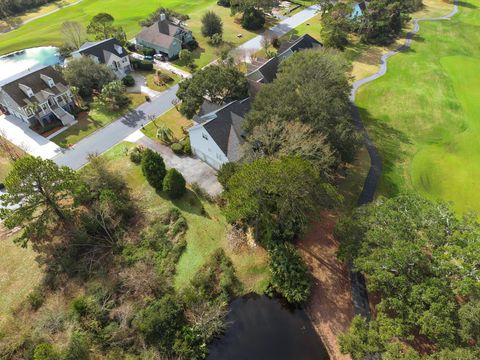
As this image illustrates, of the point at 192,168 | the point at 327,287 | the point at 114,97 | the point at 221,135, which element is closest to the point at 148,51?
the point at 114,97

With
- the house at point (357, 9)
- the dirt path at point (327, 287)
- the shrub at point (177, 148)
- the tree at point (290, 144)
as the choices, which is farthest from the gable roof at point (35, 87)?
the house at point (357, 9)

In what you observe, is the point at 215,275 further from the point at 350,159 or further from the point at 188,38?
the point at 188,38

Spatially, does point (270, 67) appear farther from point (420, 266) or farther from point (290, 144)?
point (420, 266)

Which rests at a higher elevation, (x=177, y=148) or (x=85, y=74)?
(x=85, y=74)

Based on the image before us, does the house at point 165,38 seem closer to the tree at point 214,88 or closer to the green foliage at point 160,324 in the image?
the tree at point 214,88

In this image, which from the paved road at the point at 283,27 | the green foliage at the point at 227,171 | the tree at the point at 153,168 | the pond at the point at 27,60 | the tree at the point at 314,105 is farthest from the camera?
the paved road at the point at 283,27

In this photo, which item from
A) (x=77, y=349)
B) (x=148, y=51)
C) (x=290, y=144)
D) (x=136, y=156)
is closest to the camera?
(x=77, y=349)
